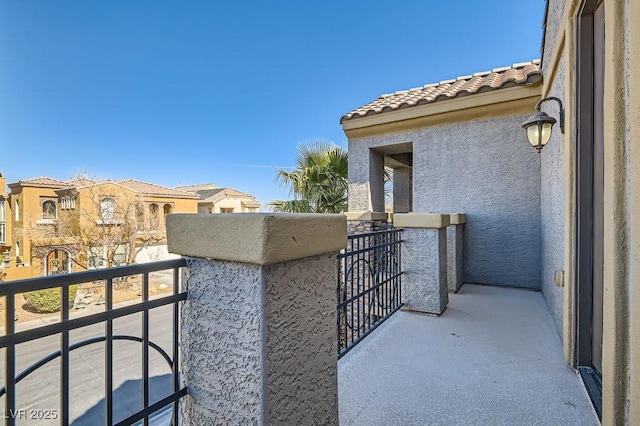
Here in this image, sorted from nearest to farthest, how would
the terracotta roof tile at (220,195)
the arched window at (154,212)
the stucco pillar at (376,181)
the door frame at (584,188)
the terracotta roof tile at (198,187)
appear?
the door frame at (584,188) → the stucco pillar at (376,181) → the arched window at (154,212) → the terracotta roof tile at (220,195) → the terracotta roof tile at (198,187)

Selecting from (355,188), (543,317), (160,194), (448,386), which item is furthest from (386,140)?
(160,194)

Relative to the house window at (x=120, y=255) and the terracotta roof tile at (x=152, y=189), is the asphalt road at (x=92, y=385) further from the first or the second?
the terracotta roof tile at (x=152, y=189)

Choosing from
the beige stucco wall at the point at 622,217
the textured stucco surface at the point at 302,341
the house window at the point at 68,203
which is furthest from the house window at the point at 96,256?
the beige stucco wall at the point at 622,217

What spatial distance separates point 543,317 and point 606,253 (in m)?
3.00

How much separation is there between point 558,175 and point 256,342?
400 cm

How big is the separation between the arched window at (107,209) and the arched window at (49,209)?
4846 millimetres

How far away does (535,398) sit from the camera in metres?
2.24

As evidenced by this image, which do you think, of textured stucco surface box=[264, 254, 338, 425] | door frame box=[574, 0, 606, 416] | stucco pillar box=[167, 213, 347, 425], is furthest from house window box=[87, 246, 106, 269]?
door frame box=[574, 0, 606, 416]

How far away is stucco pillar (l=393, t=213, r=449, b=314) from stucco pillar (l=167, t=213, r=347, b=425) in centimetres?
298

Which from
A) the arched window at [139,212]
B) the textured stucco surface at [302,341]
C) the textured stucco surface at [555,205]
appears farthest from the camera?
the arched window at [139,212]

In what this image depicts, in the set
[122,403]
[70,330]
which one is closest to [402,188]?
[122,403]

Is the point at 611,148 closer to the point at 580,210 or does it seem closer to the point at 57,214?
the point at 580,210

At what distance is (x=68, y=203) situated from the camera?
64.6 ft

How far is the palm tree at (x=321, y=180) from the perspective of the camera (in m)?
9.89
